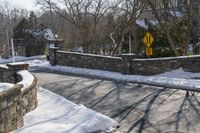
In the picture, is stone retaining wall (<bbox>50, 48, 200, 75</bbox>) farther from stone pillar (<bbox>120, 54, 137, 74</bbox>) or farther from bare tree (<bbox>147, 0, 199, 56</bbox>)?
bare tree (<bbox>147, 0, 199, 56</bbox>)

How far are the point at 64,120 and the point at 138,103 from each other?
11.3ft

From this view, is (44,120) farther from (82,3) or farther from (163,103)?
(82,3)

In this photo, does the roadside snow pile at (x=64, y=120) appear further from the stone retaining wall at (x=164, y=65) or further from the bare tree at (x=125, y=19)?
the bare tree at (x=125, y=19)

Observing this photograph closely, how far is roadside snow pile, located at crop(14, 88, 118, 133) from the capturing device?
7.83 m

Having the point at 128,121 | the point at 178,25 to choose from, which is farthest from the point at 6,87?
the point at 178,25

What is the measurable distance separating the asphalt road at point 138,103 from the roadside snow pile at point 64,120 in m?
0.64

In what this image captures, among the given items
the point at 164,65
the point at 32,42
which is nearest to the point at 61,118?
the point at 164,65

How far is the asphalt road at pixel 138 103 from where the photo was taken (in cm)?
879

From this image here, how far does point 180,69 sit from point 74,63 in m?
8.17

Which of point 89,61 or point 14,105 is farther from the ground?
point 89,61

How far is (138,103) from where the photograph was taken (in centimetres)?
1139

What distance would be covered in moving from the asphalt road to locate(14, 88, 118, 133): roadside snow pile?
64 cm

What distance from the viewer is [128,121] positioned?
9297 mm

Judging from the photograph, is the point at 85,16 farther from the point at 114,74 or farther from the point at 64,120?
the point at 64,120
